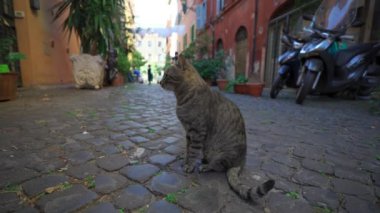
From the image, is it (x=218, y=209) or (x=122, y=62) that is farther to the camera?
(x=122, y=62)

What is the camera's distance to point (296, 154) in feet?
5.90

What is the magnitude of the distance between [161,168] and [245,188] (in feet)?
2.01

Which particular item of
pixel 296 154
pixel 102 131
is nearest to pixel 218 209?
pixel 296 154

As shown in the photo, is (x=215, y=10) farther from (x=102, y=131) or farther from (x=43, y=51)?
(x=102, y=131)

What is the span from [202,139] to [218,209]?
47 centimetres

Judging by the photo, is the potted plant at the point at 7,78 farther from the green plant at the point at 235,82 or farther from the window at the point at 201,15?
the window at the point at 201,15

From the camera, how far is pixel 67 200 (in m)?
1.11

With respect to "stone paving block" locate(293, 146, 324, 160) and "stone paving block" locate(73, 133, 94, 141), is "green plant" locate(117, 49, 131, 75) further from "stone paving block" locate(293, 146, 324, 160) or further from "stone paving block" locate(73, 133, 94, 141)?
"stone paving block" locate(293, 146, 324, 160)

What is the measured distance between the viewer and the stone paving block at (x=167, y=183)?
1.24 meters

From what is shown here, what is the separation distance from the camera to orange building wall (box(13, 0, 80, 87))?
596 cm

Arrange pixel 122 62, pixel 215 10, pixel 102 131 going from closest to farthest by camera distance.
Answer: pixel 102 131
pixel 122 62
pixel 215 10

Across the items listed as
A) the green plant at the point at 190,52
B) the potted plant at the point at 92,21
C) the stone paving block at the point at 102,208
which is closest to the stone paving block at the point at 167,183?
the stone paving block at the point at 102,208

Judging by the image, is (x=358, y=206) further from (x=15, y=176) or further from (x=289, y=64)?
(x=289, y=64)

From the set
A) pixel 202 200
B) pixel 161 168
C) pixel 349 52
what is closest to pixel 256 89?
pixel 349 52
